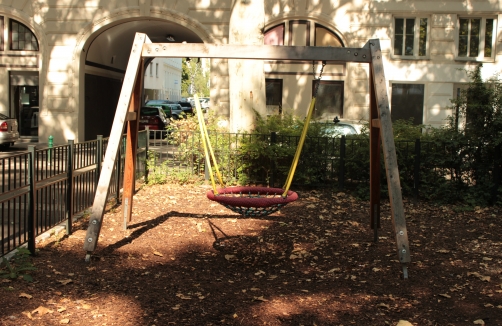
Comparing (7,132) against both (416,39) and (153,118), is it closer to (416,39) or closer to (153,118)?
(153,118)

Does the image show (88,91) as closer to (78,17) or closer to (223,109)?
(78,17)

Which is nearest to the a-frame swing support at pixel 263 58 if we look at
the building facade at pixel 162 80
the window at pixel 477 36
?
the window at pixel 477 36

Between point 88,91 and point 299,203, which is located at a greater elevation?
point 88,91

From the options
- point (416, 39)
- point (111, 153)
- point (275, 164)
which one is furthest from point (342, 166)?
point (416, 39)

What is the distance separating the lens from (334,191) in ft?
41.0

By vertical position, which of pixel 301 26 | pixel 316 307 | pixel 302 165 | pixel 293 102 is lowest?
pixel 316 307

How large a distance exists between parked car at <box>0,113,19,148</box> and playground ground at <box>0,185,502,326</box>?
489 inches

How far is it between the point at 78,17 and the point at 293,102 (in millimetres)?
8723

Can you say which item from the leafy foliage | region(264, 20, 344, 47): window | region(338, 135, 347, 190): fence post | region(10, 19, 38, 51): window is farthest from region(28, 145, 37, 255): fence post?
region(10, 19, 38, 51): window

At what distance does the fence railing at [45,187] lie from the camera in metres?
6.68

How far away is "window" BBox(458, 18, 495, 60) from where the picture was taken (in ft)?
76.4

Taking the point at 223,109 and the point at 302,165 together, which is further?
the point at 223,109

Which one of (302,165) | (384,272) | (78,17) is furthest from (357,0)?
(384,272)

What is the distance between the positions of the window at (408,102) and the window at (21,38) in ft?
46.6
